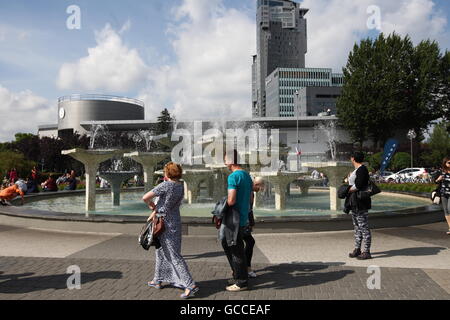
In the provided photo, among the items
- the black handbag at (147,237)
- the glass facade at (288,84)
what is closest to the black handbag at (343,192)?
the black handbag at (147,237)

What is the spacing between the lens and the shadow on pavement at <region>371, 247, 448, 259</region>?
6605mm

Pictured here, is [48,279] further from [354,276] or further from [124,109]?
[124,109]

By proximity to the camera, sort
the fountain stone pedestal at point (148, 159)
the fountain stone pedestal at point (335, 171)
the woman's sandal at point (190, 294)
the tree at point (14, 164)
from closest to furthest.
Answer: the woman's sandal at point (190, 294), the fountain stone pedestal at point (335, 171), the fountain stone pedestal at point (148, 159), the tree at point (14, 164)

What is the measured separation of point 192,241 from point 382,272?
12.7 feet

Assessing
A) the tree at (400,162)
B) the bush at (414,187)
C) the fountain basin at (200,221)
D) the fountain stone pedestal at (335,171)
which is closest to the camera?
the fountain basin at (200,221)

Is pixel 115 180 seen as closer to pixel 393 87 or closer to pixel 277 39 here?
pixel 393 87

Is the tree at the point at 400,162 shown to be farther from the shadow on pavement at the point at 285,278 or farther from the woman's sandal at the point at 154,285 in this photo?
the woman's sandal at the point at 154,285

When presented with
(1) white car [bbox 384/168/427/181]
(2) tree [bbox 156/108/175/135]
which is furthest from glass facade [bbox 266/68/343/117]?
(1) white car [bbox 384/168/427/181]

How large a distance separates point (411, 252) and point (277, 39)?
18333 centimetres

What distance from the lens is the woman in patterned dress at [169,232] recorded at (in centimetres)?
470

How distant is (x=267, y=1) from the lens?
182625 mm

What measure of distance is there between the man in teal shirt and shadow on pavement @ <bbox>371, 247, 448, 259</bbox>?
2.94 m

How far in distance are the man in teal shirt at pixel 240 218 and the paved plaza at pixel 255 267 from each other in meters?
0.19

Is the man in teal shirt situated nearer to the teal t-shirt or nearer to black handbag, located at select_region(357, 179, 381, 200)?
the teal t-shirt
